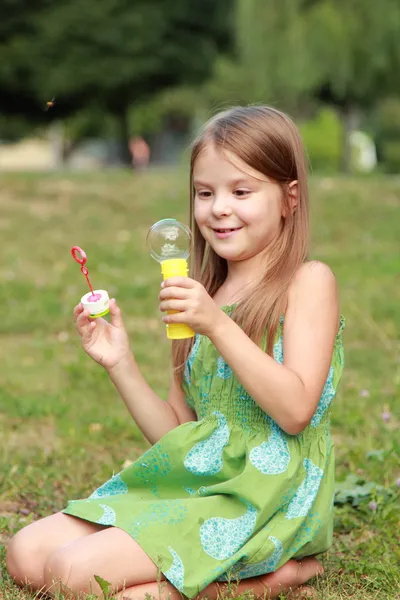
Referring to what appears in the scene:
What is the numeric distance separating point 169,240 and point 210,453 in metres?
0.60

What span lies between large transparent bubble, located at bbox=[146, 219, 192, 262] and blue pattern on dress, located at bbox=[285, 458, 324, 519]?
0.68 metres

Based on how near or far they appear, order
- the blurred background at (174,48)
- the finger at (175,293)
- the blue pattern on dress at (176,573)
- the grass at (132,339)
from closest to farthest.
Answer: the finger at (175,293)
the blue pattern on dress at (176,573)
the grass at (132,339)
the blurred background at (174,48)

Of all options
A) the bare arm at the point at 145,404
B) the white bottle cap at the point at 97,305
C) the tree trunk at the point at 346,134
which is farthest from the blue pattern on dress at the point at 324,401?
the tree trunk at the point at 346,134

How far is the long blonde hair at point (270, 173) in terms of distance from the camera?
9.20 ft

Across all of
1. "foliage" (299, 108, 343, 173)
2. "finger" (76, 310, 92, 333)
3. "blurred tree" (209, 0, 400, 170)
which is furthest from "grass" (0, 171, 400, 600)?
"foliage" (299, 108, 343, 173)

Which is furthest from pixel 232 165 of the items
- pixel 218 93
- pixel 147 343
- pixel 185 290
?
pixel 218 93

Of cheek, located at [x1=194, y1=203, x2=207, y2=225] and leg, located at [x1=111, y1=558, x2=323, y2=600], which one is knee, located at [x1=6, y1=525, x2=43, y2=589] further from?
cheek, located at [x1=194, y1=203, x2=207, y2=225]

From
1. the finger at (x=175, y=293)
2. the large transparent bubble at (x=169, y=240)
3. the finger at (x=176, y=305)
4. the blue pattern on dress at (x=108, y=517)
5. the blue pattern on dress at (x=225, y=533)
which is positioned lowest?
the blue pattern on dress at (x=225, y=533)

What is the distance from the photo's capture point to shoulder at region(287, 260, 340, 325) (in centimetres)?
280

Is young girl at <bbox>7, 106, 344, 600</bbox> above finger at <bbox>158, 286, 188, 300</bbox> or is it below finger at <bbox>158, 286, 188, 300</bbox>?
below

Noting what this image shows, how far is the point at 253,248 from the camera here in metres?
2.87

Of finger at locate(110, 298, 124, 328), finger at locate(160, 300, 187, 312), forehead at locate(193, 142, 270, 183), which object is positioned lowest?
finger at locate(110, 298, 124, 328)

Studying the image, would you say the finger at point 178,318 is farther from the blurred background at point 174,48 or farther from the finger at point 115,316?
the blurred background at point 174,48

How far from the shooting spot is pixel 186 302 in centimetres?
249
